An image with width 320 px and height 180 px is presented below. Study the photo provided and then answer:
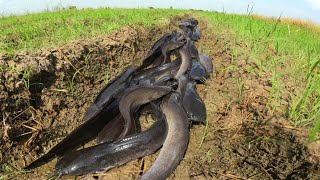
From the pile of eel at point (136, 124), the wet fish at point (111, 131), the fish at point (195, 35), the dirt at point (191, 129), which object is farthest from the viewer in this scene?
the fish at point (195, 35)

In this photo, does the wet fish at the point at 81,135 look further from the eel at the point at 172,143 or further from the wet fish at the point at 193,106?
the wet fish at the point at 193,106

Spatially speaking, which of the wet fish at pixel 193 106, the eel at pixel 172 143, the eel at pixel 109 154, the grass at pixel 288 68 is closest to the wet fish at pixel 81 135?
the eel at pixel 109 154

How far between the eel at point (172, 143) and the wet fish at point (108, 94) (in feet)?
2.45

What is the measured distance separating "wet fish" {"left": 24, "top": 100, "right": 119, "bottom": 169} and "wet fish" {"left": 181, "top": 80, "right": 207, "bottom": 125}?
2.71 ft

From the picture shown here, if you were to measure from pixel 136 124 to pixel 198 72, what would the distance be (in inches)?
59.5

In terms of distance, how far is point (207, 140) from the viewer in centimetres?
302

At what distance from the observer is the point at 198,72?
4.56 m

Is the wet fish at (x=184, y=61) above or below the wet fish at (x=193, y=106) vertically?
above

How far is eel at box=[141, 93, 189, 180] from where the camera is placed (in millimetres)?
2627

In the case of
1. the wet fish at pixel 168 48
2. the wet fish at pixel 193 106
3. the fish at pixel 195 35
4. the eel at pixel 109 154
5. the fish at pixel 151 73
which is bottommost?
the eel at pixel 109 154

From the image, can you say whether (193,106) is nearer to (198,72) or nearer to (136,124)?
(136,124)

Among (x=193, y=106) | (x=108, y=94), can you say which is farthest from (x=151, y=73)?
(x=193, y=106)

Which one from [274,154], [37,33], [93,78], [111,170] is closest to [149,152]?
[111,170]

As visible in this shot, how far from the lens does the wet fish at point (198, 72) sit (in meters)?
4.43
